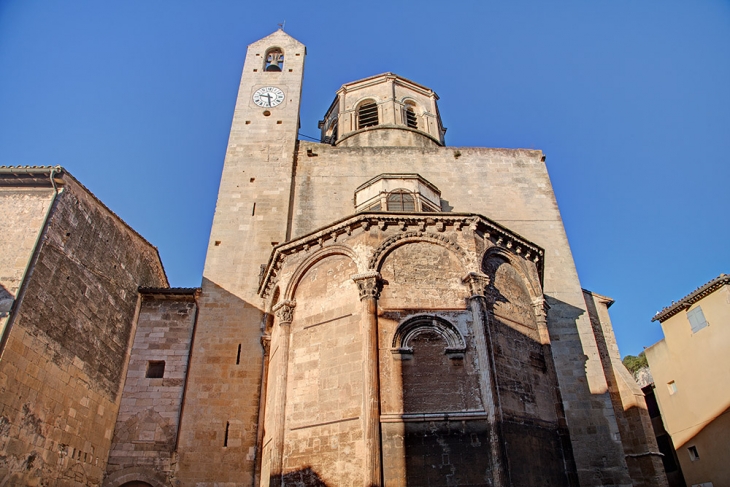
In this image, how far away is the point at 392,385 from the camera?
10.4 meters

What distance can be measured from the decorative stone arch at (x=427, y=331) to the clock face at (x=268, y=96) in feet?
42.8

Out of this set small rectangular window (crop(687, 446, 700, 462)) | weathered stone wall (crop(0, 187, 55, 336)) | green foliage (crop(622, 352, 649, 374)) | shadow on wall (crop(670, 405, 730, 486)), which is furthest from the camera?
green foliage (crop(622, 352, 649, 374))

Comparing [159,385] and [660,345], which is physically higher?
[660,345]

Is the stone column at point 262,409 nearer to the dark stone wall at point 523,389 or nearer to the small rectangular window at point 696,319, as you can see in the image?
the dark stone wall at point 523,389

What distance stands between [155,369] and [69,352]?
8.98 feet

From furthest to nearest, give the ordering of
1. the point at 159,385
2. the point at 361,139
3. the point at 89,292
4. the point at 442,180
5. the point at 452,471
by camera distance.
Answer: the point at 361,139
the point at 442,180
the point at 159,385
the point at 89,292
the point at 452,471

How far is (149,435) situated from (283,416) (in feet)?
14.5

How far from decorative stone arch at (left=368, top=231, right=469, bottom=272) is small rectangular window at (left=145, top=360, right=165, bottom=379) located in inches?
270

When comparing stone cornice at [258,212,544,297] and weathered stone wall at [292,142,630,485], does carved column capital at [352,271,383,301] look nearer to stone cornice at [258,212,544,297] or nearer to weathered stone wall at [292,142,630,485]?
stone cornice at [258,212,544,297]

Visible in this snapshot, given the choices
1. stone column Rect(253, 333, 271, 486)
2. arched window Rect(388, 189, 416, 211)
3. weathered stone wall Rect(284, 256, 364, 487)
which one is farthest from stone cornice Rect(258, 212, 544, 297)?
arched window Rect(388, 189, 416, 211)

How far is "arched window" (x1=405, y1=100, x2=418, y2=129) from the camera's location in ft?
77.4

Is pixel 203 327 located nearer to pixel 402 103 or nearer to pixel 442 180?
pixel 442 180

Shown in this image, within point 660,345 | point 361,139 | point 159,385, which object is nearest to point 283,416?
point 159,385

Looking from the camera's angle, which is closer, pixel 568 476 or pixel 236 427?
pixel 568 476
